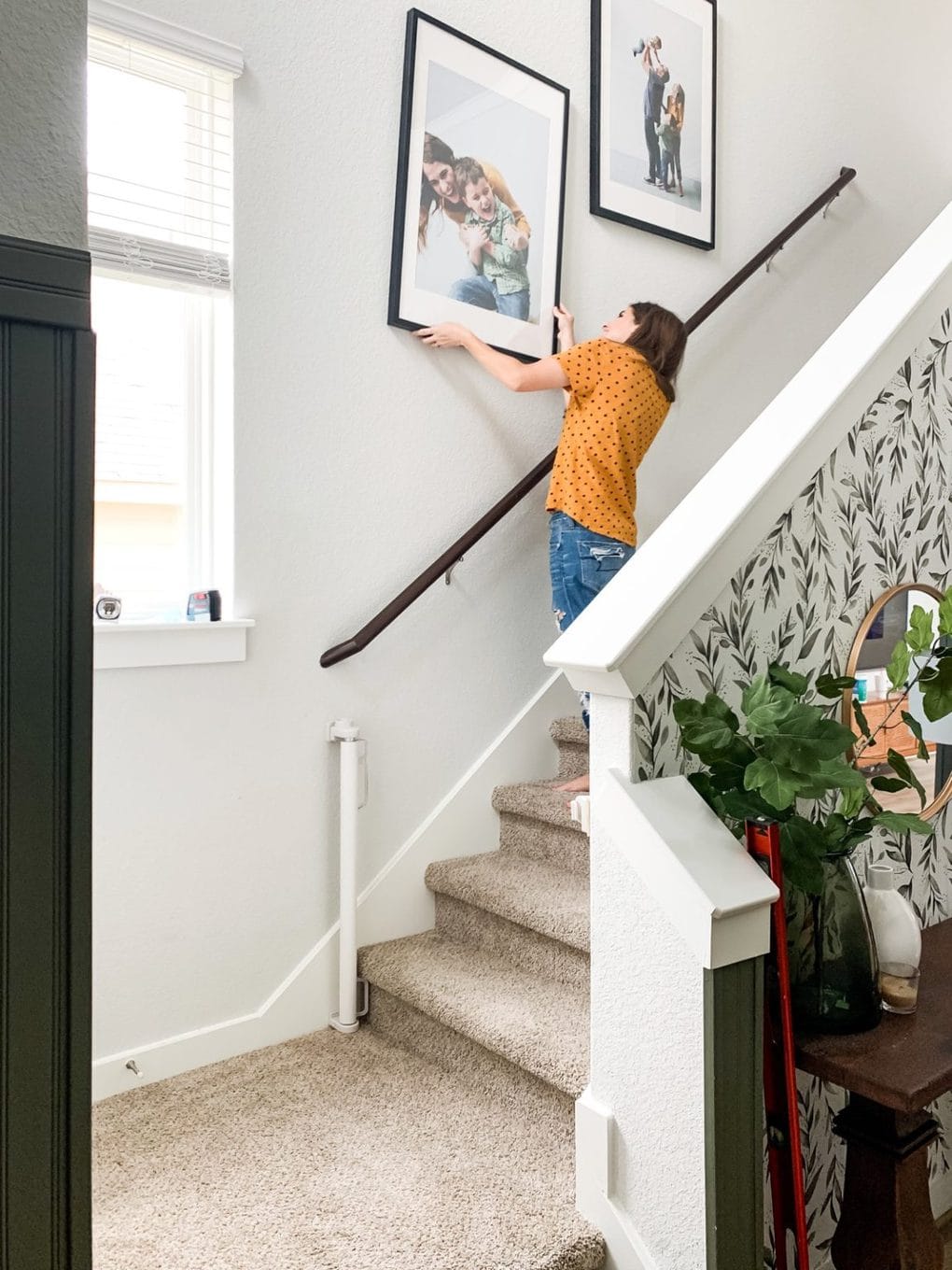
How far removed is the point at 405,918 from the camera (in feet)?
8.45

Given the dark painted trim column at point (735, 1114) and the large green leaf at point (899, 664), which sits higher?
the large green leaf at point (899, 664)

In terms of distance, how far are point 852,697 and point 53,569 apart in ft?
4.69

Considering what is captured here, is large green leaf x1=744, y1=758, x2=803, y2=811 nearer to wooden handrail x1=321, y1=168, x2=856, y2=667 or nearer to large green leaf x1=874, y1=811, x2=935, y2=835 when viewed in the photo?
large green leaf x1=874, y1=811, x2=935, y2=835

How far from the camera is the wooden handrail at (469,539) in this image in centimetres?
241

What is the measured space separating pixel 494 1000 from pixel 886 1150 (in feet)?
2.72

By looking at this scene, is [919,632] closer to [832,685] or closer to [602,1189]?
[832,685]

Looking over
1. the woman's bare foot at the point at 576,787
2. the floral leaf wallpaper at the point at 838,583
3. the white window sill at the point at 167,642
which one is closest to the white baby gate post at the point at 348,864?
the white window sill at the point at 167,642

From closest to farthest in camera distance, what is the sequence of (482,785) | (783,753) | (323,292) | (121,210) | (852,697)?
(783,753) → (852,697) → (121,210) → (323,292) → (482,785)

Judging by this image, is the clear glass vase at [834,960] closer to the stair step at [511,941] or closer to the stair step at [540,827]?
the stair step at [511,941]

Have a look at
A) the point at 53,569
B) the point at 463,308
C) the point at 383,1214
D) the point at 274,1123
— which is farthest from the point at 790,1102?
the point at 463,308

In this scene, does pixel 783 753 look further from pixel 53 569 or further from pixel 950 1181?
pixel 950 1181

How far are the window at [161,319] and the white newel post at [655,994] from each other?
1.17 meters

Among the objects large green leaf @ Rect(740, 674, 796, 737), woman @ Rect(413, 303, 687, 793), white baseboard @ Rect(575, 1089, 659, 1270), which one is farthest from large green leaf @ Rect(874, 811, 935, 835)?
woman @ Rect(413, 303, 687, 793)

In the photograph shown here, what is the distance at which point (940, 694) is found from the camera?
1.54 m
